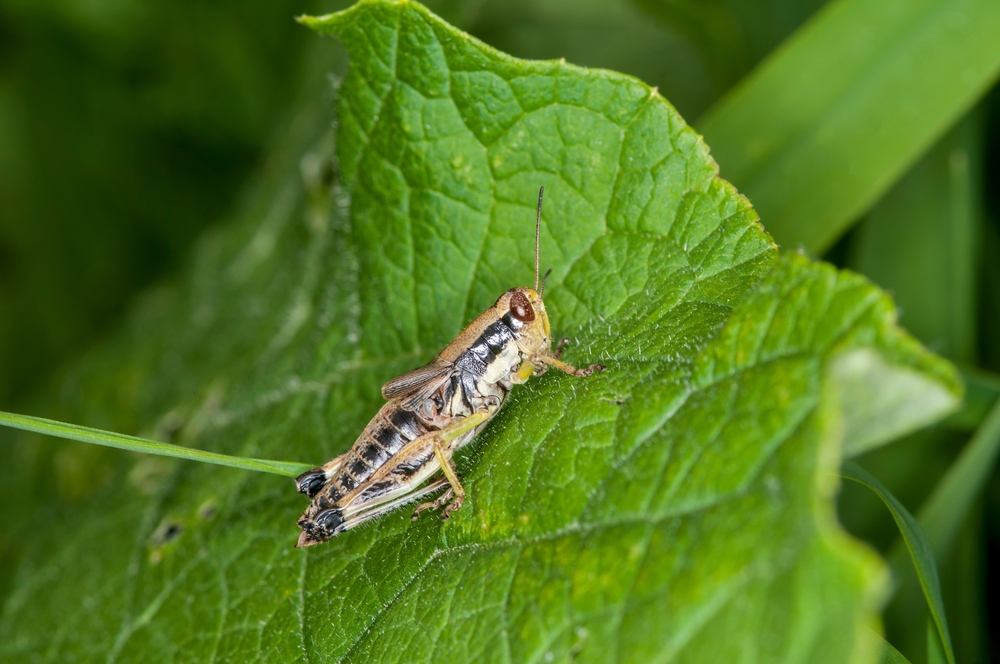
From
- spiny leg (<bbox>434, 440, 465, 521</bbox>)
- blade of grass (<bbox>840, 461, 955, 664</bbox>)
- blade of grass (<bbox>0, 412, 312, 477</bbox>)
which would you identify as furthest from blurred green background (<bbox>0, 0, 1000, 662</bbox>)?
blade of grass (<bbox>0, 412, 312, 477</bbox>)

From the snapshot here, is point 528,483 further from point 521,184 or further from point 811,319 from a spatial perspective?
point 521,184

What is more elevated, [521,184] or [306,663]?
[521,184]

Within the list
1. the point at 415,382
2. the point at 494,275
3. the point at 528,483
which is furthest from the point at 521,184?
the point at 528,483

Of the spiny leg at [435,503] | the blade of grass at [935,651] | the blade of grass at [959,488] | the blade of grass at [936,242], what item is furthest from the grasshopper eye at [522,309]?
the blade of grass at [936,242]

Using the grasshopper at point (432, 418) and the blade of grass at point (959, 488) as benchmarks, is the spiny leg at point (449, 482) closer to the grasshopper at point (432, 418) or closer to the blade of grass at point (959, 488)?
the grasshopper at point (432, 418)

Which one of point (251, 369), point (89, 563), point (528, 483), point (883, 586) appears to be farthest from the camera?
point (251, 369)

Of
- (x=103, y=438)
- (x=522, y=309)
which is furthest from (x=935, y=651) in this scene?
(x=103, y=438)

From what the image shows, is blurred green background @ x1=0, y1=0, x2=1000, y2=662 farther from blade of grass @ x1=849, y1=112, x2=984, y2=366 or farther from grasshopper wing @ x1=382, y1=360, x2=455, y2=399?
grasshopper wing @ x1=382, y1=360, x2=455, y2=399
